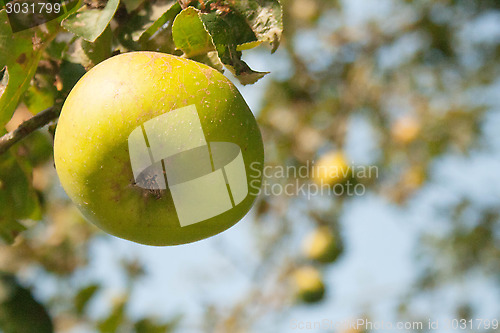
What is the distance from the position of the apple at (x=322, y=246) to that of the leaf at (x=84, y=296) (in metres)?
1.95

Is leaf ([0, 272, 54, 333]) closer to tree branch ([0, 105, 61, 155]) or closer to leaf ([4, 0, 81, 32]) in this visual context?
tree branch ([0, 105, 61, 155])

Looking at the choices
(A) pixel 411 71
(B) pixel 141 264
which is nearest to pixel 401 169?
(A) pixel 411 71

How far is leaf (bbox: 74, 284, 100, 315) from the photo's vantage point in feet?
6.42

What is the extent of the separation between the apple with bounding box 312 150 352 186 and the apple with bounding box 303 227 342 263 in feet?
1.50

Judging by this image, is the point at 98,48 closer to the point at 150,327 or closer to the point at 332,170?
the point at 150,327

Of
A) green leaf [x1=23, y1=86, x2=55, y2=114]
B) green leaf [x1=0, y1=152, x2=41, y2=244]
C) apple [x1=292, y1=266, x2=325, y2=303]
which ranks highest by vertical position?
green leaf [x1=23, y1=86, x2=55, y2=114]

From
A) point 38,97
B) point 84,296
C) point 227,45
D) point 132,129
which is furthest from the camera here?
point 84,296

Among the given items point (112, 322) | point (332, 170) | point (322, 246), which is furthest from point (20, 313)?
point (322, 246)

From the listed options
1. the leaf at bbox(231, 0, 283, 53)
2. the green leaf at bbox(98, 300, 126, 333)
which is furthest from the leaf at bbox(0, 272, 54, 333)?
the leaf at bbox(231, 0, 283, 53)

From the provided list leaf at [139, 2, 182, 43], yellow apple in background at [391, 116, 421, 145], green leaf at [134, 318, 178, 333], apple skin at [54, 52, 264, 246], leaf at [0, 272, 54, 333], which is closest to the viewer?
apple skin at [54, 52, 264, 246]

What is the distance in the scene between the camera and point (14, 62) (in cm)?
95

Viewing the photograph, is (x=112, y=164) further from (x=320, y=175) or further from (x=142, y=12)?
(x=320, y=175)

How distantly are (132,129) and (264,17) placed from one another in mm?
373

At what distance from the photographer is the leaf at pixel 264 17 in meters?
0.96
